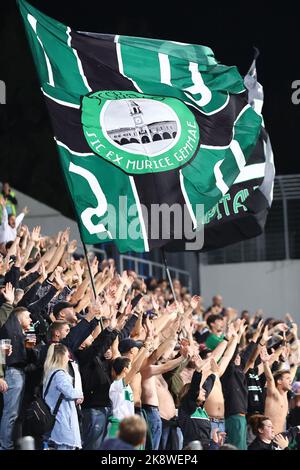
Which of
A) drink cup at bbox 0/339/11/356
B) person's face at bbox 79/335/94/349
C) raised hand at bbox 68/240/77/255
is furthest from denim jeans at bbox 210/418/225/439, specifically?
raised hand at bbox 68/240/77/255

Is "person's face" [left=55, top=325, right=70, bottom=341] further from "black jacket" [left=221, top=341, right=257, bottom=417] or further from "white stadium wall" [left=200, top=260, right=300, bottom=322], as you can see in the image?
"white stadium wall" [left=200, top=260, right=300, bottom=322]

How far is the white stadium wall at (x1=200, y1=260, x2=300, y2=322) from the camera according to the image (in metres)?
30.4

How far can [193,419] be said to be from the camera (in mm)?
11797

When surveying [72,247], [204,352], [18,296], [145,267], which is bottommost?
[204,352]

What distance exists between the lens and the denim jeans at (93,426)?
1060 centimetres

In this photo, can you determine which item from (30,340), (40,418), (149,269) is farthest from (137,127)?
(149,269)

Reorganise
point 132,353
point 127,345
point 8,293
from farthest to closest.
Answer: point 132,353
point 127,345
point 8,293

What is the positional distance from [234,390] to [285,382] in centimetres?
79

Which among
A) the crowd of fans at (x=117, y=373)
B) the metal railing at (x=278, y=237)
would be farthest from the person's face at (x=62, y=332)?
the metal railing at (x=278, y=237)

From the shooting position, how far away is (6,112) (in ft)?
98.6

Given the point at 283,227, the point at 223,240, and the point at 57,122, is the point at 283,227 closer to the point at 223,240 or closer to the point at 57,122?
the point at 223,240

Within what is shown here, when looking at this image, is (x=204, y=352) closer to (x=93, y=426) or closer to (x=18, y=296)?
(x=18, y=296)

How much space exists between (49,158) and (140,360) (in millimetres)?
20892

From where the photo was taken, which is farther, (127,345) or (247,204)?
(247,204)
